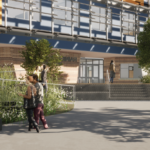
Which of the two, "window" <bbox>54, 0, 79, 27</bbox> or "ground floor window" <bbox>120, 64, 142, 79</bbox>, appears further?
"ground floor window" <bbox>120, 64, 142, 79</bbox>

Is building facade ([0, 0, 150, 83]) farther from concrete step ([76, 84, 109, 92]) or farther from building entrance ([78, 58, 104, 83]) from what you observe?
concrete step ([76, 84, 109, 92])

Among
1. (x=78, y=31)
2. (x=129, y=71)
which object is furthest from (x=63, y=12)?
(x=129, y=71)

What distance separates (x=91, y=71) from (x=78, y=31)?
9285mm

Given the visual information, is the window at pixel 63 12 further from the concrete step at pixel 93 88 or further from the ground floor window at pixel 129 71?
the ground floor window at pixel 129 71

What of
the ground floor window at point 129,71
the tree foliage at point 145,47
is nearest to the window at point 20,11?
the tree foliage at point 145,47

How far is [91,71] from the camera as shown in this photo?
35250 millimetres

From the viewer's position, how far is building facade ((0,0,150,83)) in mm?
21812

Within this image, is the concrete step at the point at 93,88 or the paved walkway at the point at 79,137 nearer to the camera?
the paved walkway at the point at 79,137

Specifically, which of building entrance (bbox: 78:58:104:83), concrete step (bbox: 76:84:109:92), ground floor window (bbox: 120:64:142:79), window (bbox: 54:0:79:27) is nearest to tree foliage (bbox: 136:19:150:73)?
concrete step (bbox: 76:84:109:92)

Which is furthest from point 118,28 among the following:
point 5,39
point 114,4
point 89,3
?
point 5,39

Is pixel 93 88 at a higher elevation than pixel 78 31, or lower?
lower

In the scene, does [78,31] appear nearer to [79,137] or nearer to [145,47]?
[145,47]

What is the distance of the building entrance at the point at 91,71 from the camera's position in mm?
34469

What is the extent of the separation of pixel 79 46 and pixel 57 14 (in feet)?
12.2
